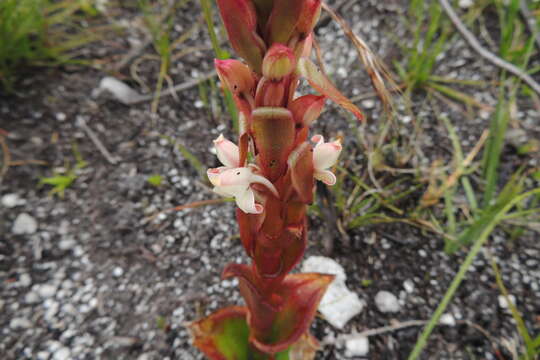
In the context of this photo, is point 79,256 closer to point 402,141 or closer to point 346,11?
point 402,141

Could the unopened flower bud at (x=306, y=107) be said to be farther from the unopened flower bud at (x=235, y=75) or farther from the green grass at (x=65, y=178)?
the green grass at (x=65, y=178)

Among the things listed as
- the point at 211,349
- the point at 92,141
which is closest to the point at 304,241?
the point at 211,349

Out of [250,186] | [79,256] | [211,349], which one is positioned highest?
[250,186]

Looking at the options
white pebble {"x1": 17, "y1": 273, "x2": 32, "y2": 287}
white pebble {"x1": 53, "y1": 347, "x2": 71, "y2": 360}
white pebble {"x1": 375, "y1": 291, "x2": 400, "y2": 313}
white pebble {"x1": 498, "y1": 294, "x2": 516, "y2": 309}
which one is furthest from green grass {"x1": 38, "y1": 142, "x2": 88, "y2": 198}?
white pebble {"x1": 498, "y1": 294, "x2": 516, "y2": 309}

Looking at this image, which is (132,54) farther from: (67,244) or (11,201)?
(67,244)

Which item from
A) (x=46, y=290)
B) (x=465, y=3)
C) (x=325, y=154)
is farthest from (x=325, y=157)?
(x=465, y=3)

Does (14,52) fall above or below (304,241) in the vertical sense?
below

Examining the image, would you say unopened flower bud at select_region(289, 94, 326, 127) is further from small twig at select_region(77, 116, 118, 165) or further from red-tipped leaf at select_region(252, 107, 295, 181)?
small twig at select_region(77, 116, 118, 165)
